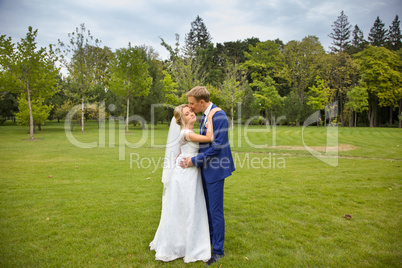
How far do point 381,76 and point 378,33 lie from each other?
20.2 meters

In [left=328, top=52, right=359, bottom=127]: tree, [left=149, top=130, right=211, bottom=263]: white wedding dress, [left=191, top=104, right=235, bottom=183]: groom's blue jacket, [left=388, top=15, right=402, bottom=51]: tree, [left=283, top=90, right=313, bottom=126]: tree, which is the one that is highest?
[left=388, top=15, right=402, bottom=51]: tree

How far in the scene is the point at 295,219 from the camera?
4773 mm

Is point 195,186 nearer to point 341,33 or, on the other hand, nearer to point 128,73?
point 128,73

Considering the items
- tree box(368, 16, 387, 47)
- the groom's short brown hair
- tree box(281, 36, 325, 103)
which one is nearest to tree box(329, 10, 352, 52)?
tree box(368, 16, 387, 47)

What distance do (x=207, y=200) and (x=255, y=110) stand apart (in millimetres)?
41669

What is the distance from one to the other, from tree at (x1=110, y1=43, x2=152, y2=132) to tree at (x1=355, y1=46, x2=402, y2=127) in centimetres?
3752

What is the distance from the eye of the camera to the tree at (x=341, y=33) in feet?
182

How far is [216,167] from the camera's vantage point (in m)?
3.38

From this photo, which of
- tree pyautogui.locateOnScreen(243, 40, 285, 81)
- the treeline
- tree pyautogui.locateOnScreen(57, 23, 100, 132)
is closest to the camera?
the treeline

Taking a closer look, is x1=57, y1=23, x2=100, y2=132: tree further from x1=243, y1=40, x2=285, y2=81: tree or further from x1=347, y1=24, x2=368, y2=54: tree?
x1=347, y1=24, x2=368, y2=54: tree

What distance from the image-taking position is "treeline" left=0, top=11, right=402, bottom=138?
21.8m

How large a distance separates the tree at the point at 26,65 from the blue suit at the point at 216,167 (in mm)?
22258

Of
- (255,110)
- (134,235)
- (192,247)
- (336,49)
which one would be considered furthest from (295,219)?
(336,49)

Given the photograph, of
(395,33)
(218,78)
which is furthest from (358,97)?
(218,78)
